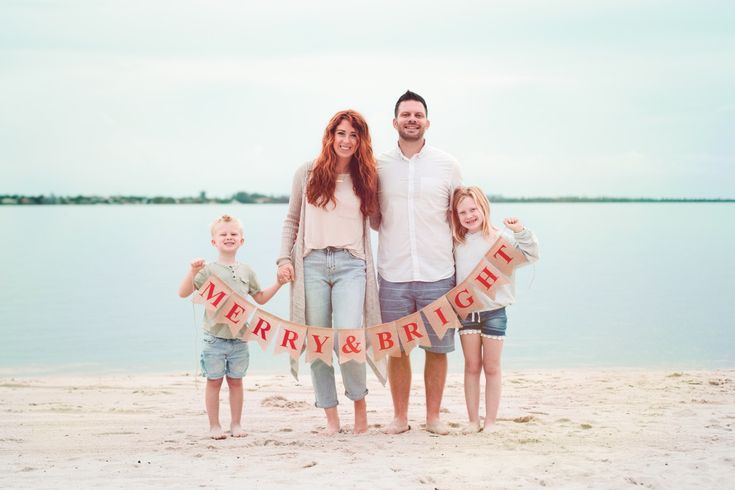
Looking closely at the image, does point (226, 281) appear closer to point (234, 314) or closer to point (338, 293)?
point (234, 314)

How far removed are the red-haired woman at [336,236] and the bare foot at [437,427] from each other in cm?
63

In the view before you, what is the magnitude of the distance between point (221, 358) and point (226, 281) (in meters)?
0.55

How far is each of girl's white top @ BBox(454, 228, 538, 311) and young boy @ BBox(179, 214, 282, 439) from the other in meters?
1.32

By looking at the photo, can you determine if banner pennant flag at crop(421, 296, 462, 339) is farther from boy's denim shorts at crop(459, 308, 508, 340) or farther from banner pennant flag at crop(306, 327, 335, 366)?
banner pennant flag at crop(306, 327, 335, 366)

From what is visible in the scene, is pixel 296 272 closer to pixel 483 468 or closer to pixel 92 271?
pixel 483 468

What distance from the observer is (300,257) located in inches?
228

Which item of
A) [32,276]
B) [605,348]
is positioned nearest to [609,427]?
[605,348]

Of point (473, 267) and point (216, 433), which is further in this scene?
point (216, 433)

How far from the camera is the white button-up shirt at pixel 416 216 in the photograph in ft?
18.7

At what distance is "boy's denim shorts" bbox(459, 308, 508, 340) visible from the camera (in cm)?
581

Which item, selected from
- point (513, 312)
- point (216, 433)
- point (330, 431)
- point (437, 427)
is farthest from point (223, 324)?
point (513, 312)

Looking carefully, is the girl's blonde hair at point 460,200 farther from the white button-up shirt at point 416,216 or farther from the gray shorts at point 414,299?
the gray shorts at point 414,299

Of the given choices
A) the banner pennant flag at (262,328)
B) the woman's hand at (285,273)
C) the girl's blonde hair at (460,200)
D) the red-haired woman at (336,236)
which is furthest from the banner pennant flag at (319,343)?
the girl's blonde hair at (460,200)

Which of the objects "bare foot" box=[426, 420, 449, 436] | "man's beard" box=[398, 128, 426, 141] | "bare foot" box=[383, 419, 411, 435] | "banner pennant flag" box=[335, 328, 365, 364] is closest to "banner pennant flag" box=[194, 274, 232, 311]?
"banner pennant flag" box=[335, 328, 365, 364]
